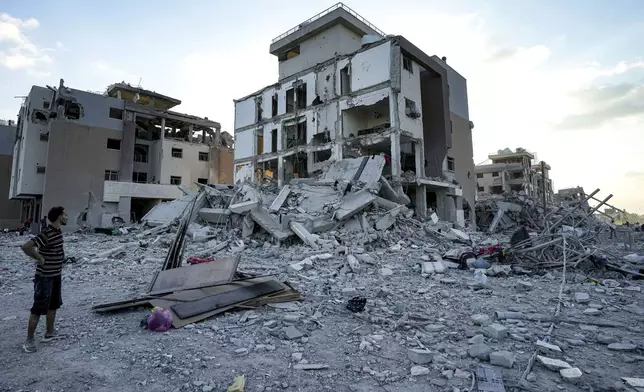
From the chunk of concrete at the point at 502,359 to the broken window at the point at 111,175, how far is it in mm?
30015

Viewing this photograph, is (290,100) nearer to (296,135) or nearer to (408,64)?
(296,135)

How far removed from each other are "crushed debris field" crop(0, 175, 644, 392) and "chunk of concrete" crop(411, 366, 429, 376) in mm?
10

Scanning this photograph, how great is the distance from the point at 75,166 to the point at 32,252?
26.8 meters

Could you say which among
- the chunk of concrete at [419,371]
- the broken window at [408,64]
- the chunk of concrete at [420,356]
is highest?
the broken window at [408,64]

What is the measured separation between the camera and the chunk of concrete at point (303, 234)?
9.21 metres

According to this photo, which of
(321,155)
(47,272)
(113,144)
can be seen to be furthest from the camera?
(113,144)

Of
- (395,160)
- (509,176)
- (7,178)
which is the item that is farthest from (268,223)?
(509,176)

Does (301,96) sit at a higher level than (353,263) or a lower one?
higher

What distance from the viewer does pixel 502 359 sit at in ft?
8.74

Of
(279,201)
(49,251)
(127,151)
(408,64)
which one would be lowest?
(49,251)

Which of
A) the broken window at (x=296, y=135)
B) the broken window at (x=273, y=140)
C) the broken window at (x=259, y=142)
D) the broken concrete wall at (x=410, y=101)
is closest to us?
the broken concrete wall at (x=410, y=101)

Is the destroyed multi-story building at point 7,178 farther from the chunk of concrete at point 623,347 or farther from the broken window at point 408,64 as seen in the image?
the chunk of concrete at point 623,347

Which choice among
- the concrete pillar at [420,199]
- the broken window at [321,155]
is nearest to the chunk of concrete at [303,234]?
the concrete pillar at [420,199]

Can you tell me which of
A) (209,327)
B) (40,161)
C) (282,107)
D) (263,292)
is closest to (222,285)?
(263,292)
